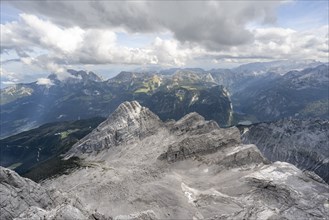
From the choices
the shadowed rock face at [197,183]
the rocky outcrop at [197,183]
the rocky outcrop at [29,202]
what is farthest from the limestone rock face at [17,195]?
the shadowed rock face at [197,183]

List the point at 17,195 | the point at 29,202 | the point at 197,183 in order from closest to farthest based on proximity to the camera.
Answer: the point at 17,195 → the point at 29,202 → the point at 197,183

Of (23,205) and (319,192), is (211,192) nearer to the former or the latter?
(319,192)

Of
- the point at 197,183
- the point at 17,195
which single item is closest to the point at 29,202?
the point at 17,195

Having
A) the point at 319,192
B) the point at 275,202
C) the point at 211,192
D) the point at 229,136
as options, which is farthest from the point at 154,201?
the point at 229,136

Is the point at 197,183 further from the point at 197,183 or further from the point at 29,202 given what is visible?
the point at 29,202

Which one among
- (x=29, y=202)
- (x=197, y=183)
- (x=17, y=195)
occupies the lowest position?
(x=197, y=183)

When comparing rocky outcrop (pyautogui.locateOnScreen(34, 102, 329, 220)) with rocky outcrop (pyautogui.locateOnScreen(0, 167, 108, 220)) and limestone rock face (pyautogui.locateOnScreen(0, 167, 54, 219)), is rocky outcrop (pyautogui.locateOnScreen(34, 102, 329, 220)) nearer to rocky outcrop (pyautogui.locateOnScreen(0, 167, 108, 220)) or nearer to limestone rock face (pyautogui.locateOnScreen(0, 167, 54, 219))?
rocky outcrop (pyautogui.locateOnScreen(0, 167, 108, 220))

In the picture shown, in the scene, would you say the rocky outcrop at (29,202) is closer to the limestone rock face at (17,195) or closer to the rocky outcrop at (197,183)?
the limestone rock face at (17,195)

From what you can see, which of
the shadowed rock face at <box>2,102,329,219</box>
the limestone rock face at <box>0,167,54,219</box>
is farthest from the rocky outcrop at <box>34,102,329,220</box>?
the limestone rock face at <box>0,167,54,219</box>
